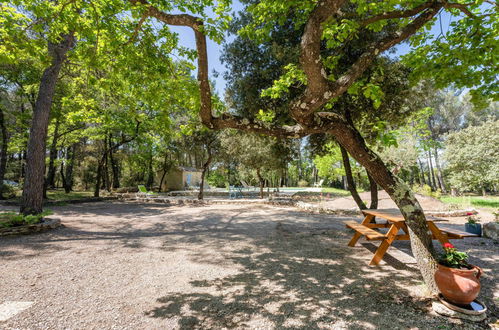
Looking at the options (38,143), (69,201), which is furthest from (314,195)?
(69,201)

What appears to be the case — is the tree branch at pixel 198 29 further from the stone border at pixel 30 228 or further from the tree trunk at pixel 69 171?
the tree trunk at pixel 69 171

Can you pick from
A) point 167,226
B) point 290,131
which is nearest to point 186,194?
point 167,226

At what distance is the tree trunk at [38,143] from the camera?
7.41 metres

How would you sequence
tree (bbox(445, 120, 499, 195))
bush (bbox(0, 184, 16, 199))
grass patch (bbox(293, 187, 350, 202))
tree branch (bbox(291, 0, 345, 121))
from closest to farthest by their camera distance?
tree branch (bbox(291, 0, 345, 121)) → bush (bbox(0, 184, 16, 199)) → tree (bbox(445, 120, 499, 195)) → grass patch (bbox(293, 187, 350, 202))

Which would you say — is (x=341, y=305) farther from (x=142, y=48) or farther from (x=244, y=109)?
(x=244, y=109)

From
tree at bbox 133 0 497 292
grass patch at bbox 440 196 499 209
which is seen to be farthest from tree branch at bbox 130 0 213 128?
grass patch at bbox 440 196 499 209

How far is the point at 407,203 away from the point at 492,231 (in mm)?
5209

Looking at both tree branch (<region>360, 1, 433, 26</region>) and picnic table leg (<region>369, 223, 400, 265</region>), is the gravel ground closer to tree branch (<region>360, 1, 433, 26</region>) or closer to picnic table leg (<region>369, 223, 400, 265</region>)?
picnic table leg (<region>369, 223, 400, 265</region>)

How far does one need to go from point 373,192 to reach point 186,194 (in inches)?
762

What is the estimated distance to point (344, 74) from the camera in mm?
3361

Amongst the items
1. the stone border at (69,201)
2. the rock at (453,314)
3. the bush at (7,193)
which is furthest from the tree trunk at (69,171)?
the rock at (453,314)

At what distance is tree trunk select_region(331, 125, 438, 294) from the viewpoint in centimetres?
309

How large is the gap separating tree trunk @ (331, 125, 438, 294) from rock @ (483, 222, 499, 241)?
4.83m

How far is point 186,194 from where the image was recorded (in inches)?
888
